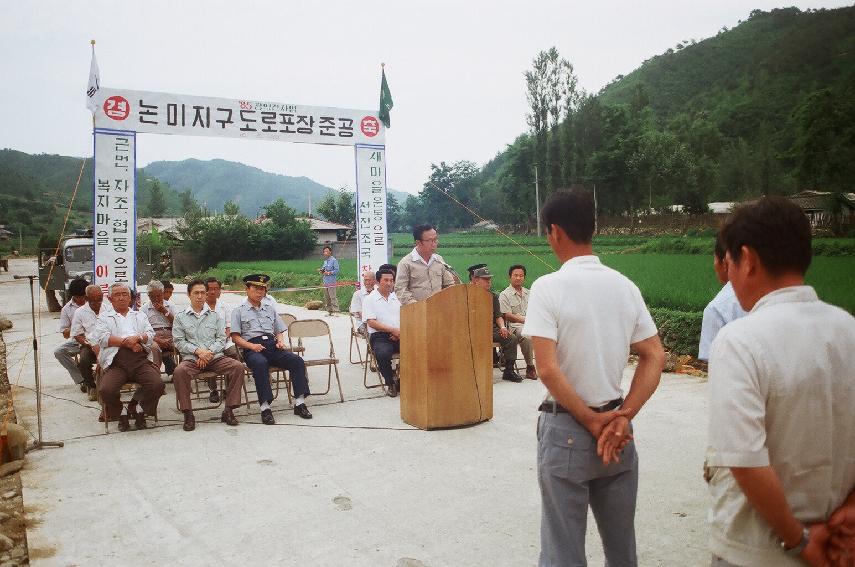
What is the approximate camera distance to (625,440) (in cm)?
197

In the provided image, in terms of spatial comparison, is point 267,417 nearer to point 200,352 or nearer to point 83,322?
point 200,352

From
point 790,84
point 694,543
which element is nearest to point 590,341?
point 694,543

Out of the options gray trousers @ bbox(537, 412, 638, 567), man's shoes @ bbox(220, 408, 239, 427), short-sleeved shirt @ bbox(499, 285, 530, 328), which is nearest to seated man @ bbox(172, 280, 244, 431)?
man's shoes @ bbox(220, 408, 239, 427)

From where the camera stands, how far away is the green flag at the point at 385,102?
9.22 metres

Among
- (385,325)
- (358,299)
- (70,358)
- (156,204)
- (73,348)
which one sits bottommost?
(70,358)

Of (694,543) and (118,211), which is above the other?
(118,211)

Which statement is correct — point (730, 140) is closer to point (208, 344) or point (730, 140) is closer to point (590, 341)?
point (208, 344)

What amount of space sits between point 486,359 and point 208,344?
2815 mm

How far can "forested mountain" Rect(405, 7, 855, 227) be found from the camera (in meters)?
11.9

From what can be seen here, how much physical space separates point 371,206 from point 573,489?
25.3 feet

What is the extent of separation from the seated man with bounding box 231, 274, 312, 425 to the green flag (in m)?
3.88

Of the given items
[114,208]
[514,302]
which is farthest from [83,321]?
[514,302]

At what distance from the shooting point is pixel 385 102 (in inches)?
364

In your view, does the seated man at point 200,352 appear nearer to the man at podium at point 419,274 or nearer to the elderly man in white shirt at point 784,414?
the man at podium at point 419,274
